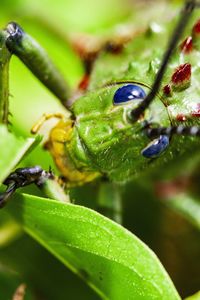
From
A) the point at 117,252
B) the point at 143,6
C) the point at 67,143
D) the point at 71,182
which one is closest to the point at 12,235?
the point at 71,182

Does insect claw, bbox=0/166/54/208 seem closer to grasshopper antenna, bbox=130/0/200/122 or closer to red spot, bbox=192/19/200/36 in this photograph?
grasshopper antenna, bbox=130/0/200/122

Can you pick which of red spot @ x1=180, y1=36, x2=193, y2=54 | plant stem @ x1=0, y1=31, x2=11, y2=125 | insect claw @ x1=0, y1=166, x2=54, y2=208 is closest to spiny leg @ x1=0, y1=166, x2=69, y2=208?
insect claw @ x1=0, y1=166, x2=54, y2=208

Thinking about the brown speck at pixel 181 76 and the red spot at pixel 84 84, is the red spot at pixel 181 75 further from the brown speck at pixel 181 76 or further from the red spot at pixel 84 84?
the red spot at pixel 84 84

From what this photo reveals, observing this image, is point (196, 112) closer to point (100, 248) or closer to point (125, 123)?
point (125, 123)

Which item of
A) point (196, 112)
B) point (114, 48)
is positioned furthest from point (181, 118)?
point (114, 48)

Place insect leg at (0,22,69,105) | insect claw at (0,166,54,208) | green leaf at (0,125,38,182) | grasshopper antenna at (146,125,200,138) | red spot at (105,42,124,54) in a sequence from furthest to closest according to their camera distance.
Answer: red spot at (105,42,124,54)
insect leg at (0,22,69,105)
grasshopper antenna at (146,125,200,138)
insect claw at (0,166,54,208)
green leaf at (0,125,38,182)

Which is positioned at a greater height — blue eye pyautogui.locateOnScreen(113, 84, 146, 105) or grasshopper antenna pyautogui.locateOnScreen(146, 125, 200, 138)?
blue eye pyautogui.locateOnScreen(113, 84, 146, 105)
